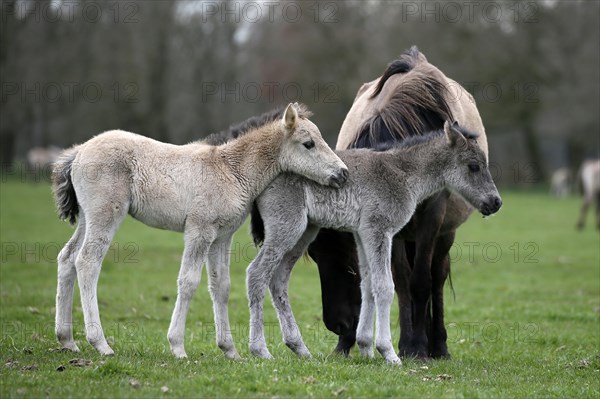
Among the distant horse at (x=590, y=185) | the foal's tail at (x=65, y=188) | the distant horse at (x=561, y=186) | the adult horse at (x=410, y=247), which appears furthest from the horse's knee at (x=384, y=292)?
the distant horse at (x=561, y=186)

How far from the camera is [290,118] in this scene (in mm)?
7516

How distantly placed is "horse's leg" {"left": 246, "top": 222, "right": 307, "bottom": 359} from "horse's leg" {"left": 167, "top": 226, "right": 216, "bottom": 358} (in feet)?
1.65

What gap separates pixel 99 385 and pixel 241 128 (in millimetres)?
2978

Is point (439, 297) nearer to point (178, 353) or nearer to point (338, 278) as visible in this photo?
point (338, 278)

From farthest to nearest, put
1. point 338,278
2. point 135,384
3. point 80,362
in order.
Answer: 1. point 338,278
2. point 80,362
3. point 135,384

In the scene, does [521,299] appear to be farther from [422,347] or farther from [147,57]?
[147,57]

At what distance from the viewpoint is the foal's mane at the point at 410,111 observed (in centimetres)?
832

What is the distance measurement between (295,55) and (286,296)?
43.8 metres

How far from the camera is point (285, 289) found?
7723 millimetres

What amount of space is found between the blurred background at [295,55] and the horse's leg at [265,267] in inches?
1363

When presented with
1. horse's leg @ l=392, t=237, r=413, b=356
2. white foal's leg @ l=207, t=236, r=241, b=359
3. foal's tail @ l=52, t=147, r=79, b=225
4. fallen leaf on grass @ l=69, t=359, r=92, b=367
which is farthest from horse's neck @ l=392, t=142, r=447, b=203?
fallen leaf on grass @ l=69, t=359, r=92, b=367

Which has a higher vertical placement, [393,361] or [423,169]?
[423,169]

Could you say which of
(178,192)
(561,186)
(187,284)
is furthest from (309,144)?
(561,186)

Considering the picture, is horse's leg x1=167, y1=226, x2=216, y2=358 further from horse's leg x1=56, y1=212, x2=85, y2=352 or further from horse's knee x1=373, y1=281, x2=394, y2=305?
horse's knee x1=373, y1=281, x2=394, y2=305
